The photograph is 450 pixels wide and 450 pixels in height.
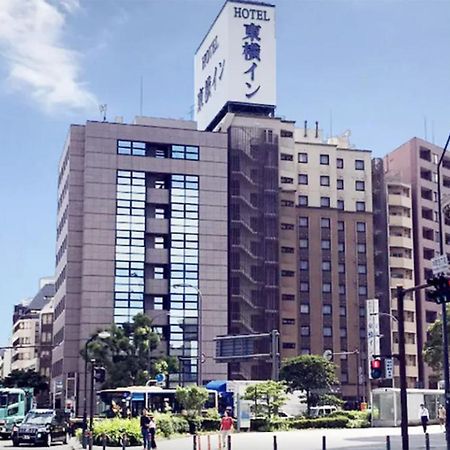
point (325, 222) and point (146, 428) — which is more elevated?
point (325, 222)

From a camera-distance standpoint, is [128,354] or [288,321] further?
[288,321]

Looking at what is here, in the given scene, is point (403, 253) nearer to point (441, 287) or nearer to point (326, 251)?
point (326, 251)

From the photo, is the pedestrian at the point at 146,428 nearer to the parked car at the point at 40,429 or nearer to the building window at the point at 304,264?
the parked car at the point at 40,429

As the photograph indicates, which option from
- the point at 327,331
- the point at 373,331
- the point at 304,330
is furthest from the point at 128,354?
the point at 327,331

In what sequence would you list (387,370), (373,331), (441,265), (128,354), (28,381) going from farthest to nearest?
1. (28,381)
2. (373,331)
3. (128,354)
4. (387,370)
5. (441,265)

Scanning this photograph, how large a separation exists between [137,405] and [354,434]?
46.8 ft

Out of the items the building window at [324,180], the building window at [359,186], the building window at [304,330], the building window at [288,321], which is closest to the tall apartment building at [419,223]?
the building window at [359,186]

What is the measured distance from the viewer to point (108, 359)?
2616 inches

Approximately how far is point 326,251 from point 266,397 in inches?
1902

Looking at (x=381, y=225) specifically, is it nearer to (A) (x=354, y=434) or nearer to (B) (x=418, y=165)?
(B) (x=418, y=165)

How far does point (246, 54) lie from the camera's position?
315 ft

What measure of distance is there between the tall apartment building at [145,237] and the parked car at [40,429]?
39.6 metres

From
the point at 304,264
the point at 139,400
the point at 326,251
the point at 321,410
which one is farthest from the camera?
the point at 326,251

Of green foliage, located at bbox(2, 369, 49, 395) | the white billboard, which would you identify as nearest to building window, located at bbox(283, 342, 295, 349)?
the white billboard
